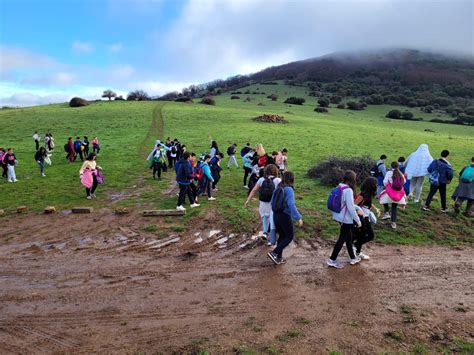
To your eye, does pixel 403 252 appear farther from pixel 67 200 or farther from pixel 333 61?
pixel 333 61

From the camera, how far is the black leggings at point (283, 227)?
7.85 meters

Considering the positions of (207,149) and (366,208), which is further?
(207,149)

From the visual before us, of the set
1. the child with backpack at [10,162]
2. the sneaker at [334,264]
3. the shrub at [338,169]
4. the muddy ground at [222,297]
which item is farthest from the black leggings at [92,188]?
Answer: the sneaker at [334,264]

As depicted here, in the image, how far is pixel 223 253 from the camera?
29.5 feet

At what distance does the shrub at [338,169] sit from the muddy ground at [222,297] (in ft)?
24.6

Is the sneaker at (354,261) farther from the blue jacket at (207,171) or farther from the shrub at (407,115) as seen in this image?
the shrub at (407,115)

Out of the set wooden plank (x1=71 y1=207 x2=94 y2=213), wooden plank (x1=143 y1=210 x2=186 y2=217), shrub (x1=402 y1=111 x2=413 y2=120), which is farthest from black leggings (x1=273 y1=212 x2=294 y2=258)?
shrub (x1=402 y1=111 x2=413 y2=120)

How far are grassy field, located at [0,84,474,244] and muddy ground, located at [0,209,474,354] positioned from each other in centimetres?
159

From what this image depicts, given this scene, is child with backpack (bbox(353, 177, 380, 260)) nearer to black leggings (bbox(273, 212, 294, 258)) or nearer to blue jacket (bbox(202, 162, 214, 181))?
black leggings (bbox(273, 212, 294, 258))

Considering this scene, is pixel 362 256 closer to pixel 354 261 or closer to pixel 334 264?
pixel 354 261

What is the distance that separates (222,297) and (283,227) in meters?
2.07

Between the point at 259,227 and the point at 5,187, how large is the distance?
13984 millimetres

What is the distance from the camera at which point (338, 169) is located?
16.9 m

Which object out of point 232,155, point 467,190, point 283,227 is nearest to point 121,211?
point 283,227
